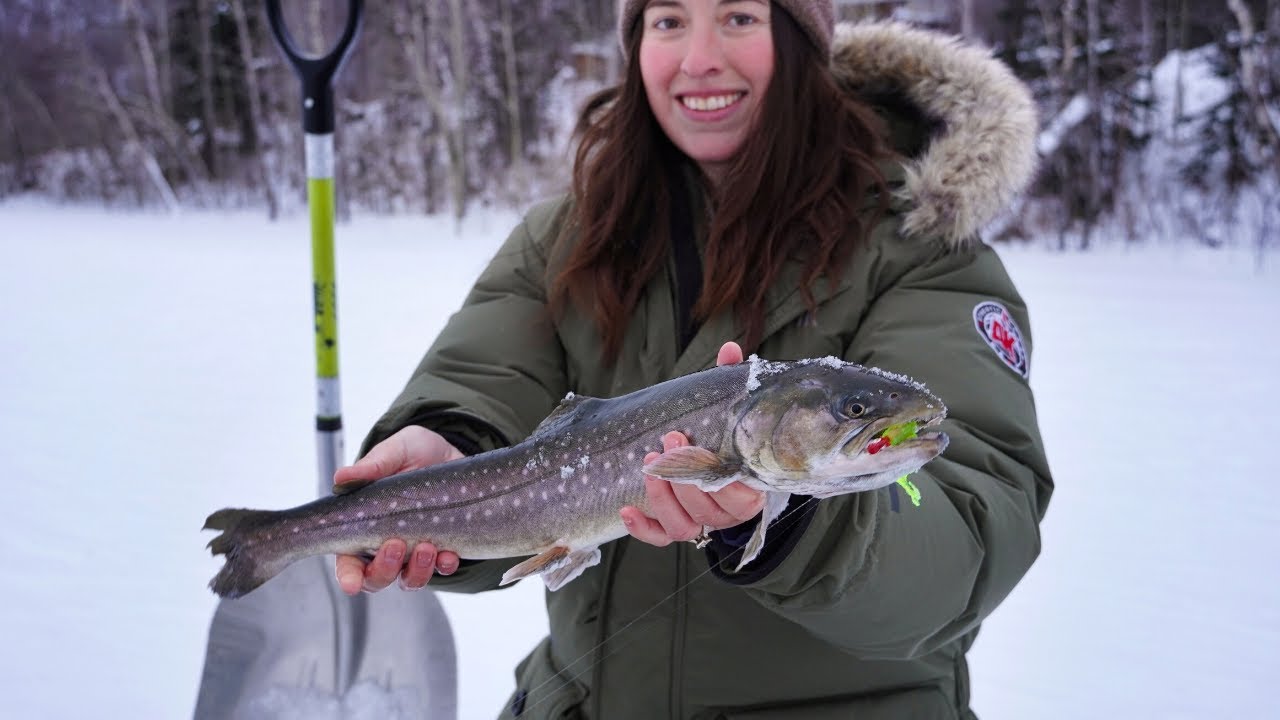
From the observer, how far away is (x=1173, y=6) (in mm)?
16828

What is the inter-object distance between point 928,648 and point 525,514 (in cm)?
84

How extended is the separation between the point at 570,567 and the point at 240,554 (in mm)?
751

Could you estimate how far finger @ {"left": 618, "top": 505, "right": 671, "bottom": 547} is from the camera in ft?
5.36

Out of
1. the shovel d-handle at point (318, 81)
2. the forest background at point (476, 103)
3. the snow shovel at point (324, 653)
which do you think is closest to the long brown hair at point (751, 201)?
the snow shovel at point (324, 653)

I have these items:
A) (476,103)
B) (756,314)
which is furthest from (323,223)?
(476,103)

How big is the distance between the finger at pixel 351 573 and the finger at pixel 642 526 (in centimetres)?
63

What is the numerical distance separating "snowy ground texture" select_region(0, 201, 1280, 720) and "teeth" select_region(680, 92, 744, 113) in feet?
7.00

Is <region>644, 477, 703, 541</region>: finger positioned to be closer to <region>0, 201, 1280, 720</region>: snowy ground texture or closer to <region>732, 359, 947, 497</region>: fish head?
<region>732, 359, 947, 497</region>: fish head

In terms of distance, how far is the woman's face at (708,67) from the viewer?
7.63ft

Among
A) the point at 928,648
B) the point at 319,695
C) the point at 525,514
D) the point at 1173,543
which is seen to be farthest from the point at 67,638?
the point at 1173,543

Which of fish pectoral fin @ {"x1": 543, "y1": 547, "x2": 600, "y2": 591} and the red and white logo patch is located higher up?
the red and white logo patch

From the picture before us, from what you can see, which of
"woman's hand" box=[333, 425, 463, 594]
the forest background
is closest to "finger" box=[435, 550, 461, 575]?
"woman's hand" box=[333, 425, 463, 594]

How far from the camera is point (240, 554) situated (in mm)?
2084

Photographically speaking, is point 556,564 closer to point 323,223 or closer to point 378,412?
point 323,223
